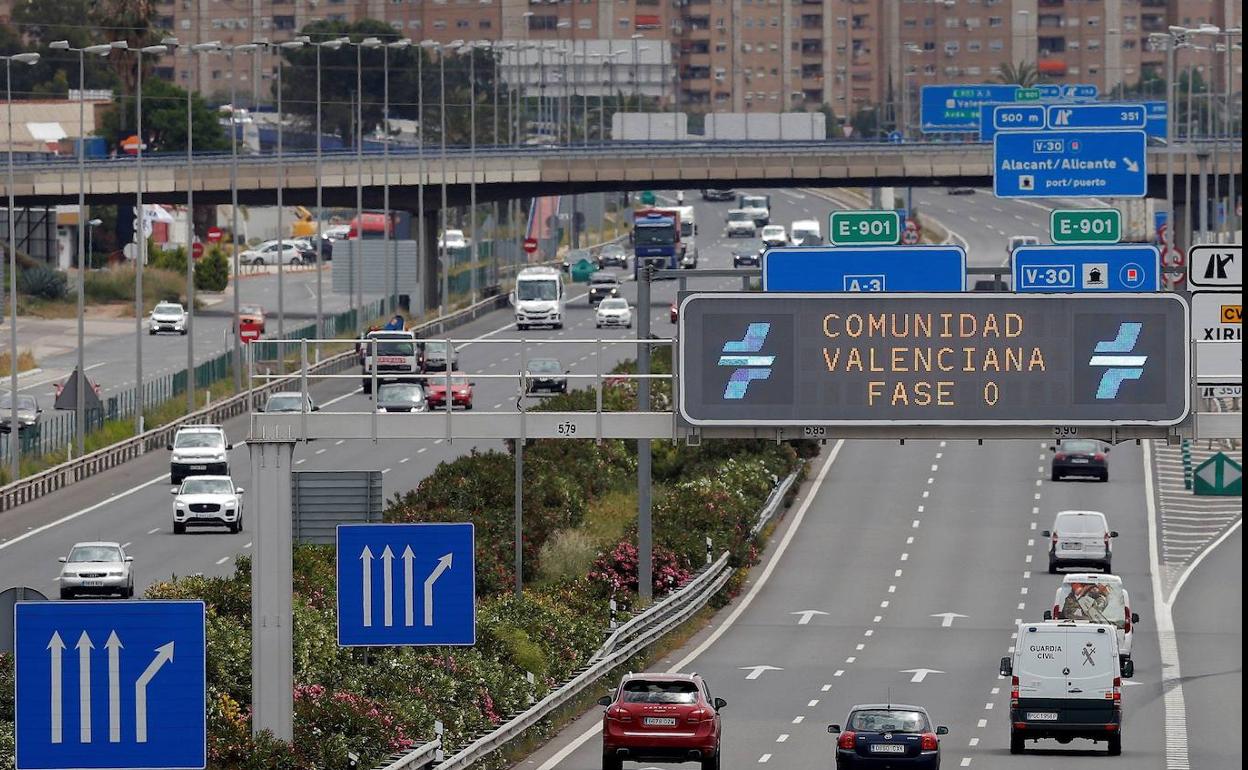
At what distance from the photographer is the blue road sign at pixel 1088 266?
5031 cm

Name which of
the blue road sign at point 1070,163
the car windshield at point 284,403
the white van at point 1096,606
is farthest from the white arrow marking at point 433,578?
the car windshield at point 284,403

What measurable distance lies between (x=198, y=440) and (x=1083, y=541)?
1038 inches

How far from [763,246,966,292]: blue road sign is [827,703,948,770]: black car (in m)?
12.1

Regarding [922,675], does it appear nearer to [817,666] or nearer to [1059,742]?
[817,666]

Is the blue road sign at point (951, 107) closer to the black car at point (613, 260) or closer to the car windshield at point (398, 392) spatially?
the car windshield at point (398, 392)

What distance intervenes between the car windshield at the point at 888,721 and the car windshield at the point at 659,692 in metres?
2.25

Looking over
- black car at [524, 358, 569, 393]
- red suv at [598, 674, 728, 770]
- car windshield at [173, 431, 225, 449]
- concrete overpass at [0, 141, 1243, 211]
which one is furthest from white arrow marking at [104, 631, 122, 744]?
concrete overpass at [0, 141, 1243, 211]

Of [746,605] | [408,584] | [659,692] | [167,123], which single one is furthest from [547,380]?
[167,123]

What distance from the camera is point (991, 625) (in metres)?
57.6

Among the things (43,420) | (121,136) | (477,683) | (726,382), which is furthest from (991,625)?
(121,136)

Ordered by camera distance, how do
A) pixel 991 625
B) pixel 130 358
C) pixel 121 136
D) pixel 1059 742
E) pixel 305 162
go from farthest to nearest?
pixel 121 136 < pixel 305 162 < pixel 130 358 < pixel 991 625 < pixel 1059 742

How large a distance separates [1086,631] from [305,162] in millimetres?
98615

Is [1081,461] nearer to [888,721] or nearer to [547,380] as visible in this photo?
[547,380]

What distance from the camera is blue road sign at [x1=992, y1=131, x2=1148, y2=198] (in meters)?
65.4
